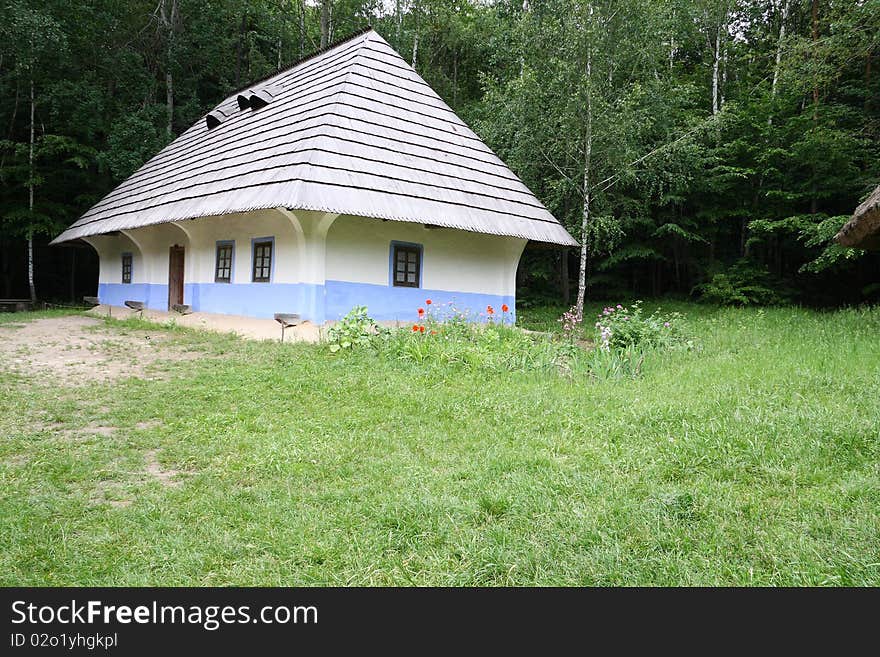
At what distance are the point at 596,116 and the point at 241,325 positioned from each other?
35.0 ft

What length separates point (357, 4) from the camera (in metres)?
25.8

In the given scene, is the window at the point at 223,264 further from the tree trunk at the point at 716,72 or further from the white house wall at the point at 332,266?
the tree trunk at the point at 716,72

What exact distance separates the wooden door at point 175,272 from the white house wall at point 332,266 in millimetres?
160

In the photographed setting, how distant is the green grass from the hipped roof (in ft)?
14.5

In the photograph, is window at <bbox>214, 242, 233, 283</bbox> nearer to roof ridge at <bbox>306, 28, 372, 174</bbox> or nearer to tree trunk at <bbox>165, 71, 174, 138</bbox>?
roof ridge at <bbox>306, 28, 372, 174</bbox>

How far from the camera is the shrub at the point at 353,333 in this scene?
25.4ft

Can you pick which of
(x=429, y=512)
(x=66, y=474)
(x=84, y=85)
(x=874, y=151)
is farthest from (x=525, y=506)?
(x=84, y=85)

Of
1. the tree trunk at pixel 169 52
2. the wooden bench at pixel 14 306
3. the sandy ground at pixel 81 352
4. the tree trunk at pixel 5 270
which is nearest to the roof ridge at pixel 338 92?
the sandy ground at pixel 81 352

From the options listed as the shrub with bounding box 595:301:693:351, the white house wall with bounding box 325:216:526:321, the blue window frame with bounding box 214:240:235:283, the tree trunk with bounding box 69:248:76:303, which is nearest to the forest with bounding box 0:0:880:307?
the tree trunk with bounding box 69:248:76:303

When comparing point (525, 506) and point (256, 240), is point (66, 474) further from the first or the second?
point (256, 240)

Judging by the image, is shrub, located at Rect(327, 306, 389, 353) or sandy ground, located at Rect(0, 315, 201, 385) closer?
sandy ground, located at Rect(0, 315, 201, 385)

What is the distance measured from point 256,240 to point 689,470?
9357 millimetres

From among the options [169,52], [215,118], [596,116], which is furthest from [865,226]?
[169,52]

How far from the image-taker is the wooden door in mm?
13609
